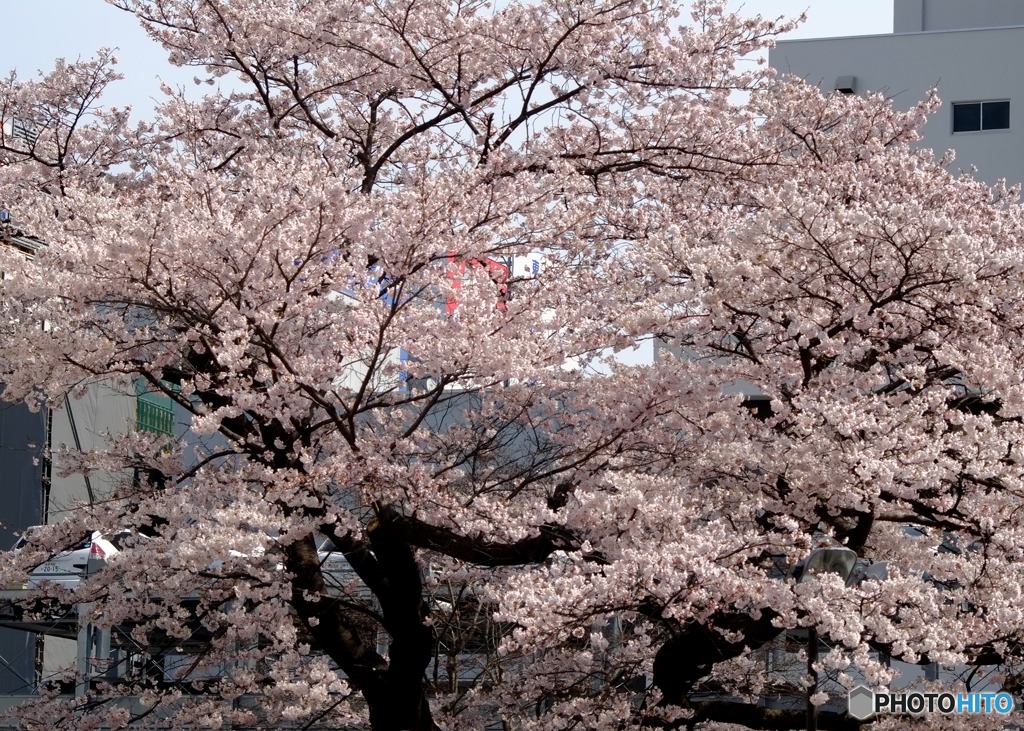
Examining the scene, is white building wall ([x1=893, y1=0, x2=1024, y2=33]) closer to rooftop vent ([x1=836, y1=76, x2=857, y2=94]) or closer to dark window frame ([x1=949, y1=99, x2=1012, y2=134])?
dark window frame ([x1=949, y1=99, x2=1012, y2=134])

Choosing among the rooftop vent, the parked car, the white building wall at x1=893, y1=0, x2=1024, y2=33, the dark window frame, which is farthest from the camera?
the white building wall at x1=893, y1=0, x2=1024, y2=33

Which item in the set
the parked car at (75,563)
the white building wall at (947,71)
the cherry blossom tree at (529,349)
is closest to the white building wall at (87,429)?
the parked car at (75,563)

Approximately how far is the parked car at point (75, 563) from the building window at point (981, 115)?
20519 mm

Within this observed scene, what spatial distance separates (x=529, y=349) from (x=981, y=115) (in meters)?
20.5

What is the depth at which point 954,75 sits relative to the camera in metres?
24.2

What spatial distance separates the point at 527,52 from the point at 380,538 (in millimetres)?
3541

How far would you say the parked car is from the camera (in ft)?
26.3

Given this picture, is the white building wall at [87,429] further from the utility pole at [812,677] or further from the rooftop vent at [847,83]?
the rooftop vent at [847,83]

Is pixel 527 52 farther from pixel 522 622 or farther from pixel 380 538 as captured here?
pixel 522 622

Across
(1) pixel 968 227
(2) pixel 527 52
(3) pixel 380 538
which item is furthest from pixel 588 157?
(3) pixel 380 538

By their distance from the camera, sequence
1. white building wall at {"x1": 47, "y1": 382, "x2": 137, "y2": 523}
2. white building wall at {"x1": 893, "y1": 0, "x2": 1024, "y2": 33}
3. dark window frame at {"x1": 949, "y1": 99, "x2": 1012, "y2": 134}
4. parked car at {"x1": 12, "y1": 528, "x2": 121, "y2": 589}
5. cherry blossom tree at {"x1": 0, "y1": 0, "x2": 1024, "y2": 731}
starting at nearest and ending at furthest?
1. cherry blossom tree at {"x1": 0, "y1": 0, "x2": 1024, "y2": 731}
2. parked car at {"x1": 12, "y1": 528, "x2": 121, "y2": 589}
3. white building wall at {"x1": 47, "y1": 382, "x2": 137, "y2": 523}
4. dark window frame at {"x1": 949, "y1": 99, "x2": 1012, "y2": 134}
5. white building wall at {"x1": 893, "y1": 0, "x2": 1024, "y2": 33}

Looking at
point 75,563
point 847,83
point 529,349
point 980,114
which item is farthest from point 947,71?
point 75,563

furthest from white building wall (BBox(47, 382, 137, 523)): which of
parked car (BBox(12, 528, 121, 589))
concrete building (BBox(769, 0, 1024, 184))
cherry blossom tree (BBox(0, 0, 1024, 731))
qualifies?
concrete building (BBox(769, 0, 1024, 184))

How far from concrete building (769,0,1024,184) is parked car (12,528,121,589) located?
18963 millimetres
